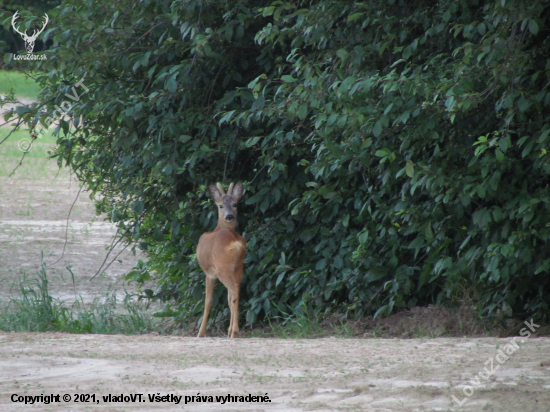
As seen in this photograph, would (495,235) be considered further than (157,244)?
No

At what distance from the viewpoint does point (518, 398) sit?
13.8 ft

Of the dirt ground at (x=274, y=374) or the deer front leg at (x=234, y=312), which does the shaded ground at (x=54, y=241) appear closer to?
the deer front leg at (x=234, y=312)

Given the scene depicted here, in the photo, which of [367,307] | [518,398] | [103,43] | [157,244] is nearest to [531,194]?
[367,307]

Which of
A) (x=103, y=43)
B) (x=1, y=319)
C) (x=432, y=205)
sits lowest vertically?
(x=1, y=319)

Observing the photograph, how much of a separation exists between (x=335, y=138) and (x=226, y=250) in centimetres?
156

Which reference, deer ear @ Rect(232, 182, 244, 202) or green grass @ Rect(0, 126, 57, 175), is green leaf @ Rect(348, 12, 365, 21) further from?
green grass @ Rect(0, 126, 57, 175)

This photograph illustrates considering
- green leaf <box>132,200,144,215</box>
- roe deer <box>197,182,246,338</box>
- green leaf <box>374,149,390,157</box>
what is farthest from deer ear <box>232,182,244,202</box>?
green leaf <box>374,149,390,157</box>

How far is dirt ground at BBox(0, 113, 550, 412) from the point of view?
4238 millimetres

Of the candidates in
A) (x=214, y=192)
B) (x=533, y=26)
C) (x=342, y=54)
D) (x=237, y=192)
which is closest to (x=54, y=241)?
(x=214, y=192)

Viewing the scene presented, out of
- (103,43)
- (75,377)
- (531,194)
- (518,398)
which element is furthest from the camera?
(103,43)

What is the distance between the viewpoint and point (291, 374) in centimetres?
486

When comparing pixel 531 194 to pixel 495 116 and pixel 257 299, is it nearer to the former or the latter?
pixel 495 116

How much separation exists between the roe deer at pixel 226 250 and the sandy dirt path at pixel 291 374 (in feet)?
4.44

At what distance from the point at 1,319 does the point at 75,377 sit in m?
4.12
